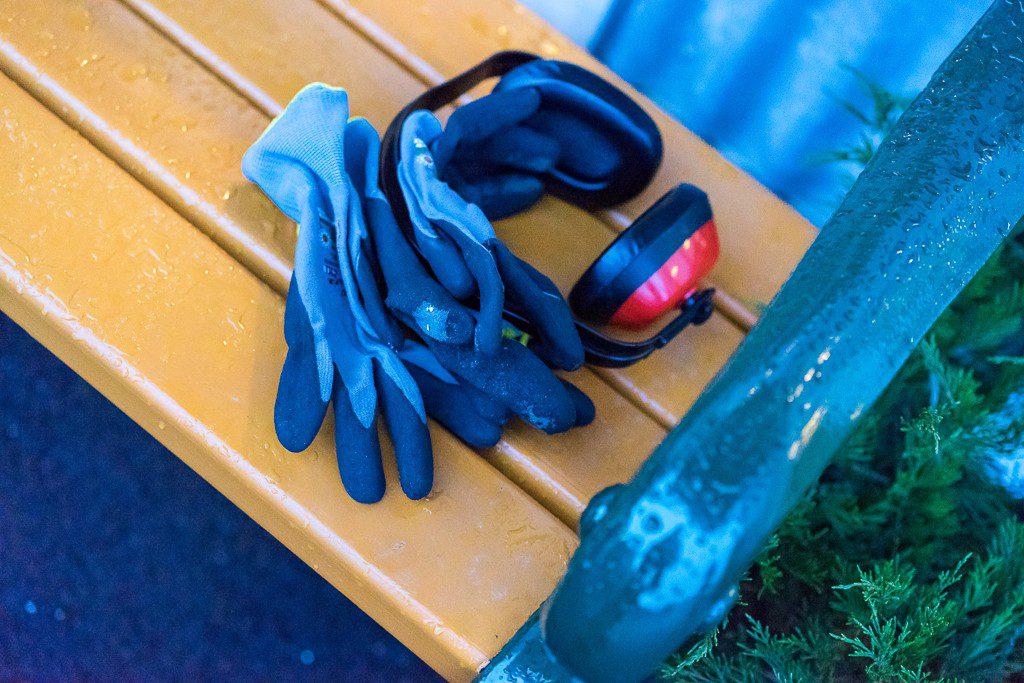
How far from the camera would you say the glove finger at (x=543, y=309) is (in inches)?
30.0

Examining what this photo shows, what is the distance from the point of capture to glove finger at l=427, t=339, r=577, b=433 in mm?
740

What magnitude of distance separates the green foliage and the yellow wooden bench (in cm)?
20

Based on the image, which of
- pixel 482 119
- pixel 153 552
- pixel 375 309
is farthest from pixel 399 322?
pixel 153 552

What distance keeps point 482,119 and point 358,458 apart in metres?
0.38

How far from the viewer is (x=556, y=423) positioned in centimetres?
77

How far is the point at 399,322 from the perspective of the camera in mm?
798

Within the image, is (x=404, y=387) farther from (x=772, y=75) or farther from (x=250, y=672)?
(x=772, y=75)

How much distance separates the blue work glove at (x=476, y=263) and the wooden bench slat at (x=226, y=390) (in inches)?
6.0

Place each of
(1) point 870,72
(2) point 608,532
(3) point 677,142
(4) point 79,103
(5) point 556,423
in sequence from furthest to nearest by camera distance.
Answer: (1) point 870,72, (3) point 677,142, (4) point 79,103, (5) point 556,423, (2) point 608,532

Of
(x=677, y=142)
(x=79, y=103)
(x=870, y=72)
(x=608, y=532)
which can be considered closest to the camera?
(x=608, y=532)

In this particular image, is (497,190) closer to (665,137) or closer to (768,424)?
(665,137)

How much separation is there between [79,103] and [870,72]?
1167 mm

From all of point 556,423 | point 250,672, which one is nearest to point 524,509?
point 556,423

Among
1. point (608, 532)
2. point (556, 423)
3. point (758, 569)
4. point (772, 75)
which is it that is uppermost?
point (772, 75)
